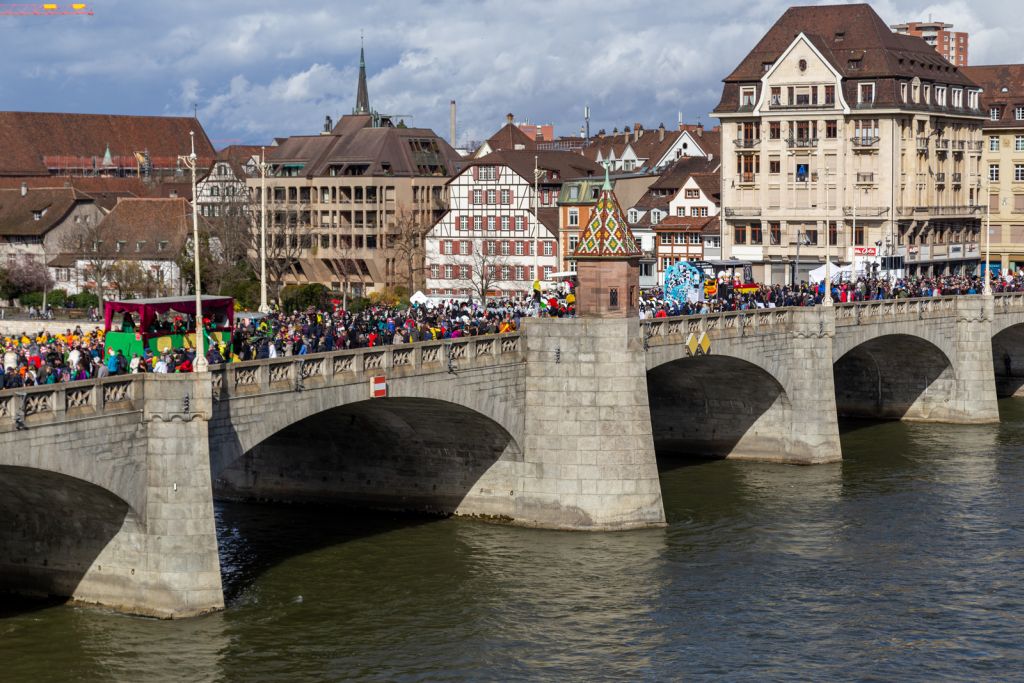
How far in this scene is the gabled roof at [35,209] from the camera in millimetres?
127000

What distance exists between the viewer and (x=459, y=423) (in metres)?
56.3

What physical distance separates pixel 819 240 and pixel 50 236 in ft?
187

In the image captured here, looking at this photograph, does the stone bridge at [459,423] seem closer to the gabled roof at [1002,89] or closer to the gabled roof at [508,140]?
the gabled roof at [1002,89]

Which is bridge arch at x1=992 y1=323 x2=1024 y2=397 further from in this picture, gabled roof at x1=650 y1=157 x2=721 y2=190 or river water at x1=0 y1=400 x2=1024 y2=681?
gabled roof at x1=650 y1=157 x2=721 y2=190

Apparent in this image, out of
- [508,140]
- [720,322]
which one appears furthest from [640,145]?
[720,322]

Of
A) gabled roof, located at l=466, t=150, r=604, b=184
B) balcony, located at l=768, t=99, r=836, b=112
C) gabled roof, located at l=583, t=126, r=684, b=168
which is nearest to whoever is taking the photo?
balcony, located at l=768, t=99, r=836, b=112

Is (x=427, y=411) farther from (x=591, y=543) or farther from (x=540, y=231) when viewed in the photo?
(x=540, y=231)

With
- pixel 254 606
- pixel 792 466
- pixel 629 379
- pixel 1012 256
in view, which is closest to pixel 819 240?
pixel 1012 256

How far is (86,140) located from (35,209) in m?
64.1

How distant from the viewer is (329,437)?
58.9 metres

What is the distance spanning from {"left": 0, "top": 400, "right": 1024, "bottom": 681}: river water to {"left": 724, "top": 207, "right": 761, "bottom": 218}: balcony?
47.0 metres

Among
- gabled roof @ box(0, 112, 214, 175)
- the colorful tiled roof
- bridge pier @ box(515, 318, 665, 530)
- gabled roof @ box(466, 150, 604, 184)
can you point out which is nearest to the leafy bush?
gabled roof @ box(466, 150, 604, 184)

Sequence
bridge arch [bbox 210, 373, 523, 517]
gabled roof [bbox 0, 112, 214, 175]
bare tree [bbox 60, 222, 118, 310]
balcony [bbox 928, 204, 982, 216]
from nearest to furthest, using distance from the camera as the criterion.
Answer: bridge arch [bbox 210, 373, 523, 517] → bare tree [bbox 60, 222, 118, 310] → balcony [bbox 928, 204, 982, 216] → gabled roof [bbox 0, 112, 214, 175]

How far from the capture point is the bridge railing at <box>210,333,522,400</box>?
1781 inches
